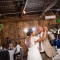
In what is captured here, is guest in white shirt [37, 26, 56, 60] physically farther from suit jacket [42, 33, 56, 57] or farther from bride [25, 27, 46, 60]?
bride [25, 27, 46, 60]

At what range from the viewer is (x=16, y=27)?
26.8 feet

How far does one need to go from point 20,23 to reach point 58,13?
7.76 ft

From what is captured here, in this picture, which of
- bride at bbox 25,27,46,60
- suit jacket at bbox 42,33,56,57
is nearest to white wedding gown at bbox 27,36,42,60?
bride at bbox 25,27,46,60

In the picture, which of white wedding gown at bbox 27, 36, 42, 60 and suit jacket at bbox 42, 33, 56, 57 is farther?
white wedding gown at bbox 27, 36, 42, 60

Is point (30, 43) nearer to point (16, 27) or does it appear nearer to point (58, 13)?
point (16, 27)

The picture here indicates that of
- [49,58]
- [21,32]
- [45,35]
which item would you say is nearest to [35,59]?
[49,58]

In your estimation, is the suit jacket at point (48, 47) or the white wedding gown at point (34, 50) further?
the white wedding gown at point (34, 50)

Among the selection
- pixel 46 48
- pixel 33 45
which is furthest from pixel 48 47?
pixel 33 45

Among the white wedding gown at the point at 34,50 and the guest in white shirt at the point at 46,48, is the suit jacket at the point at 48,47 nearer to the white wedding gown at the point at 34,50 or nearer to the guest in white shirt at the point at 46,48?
the guest in white shirt at the point at 46,48

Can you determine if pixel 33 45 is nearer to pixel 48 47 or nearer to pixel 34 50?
pixel 34 50

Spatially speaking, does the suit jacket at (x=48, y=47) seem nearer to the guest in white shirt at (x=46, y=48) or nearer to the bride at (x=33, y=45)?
the guest in white shirt at (x=46, y=48)

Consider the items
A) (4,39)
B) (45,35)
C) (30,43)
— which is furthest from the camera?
(4,39)

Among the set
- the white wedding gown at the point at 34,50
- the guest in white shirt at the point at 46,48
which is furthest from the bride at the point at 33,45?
the guest in white shirt at the point at 46,48

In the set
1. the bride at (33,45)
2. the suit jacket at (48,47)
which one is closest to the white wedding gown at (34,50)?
the bride at (33,45)
